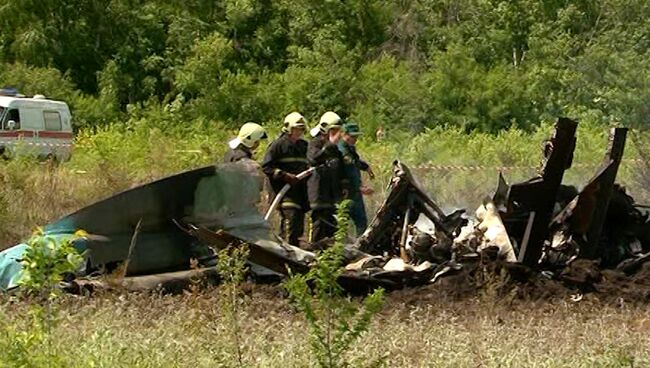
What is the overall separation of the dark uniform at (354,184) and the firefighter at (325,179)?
0.16 m

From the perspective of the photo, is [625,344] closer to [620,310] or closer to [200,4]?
[620,310]

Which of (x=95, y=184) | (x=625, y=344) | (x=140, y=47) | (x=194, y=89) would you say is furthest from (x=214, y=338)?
(x=140, y=47)

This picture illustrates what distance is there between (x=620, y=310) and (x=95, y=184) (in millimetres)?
9519

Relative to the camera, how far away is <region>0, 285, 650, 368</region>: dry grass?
22.6 feet

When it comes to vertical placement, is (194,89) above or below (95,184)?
below

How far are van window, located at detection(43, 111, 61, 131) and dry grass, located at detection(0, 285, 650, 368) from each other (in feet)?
80.7

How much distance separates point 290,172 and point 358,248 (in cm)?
164

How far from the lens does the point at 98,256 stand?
1098cm

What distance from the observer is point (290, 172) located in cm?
1338

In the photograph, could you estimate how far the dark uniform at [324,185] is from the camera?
13.2 metres

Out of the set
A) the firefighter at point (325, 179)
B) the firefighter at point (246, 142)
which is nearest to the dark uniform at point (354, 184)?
the firefighter at point (325, 179)

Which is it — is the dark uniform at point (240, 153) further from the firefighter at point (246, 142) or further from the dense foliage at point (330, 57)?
the dense foliage at point (330, 57)

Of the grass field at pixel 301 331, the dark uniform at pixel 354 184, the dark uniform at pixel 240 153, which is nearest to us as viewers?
the grass field at pixel 301 331

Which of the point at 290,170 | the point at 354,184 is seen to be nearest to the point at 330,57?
the point at 354,184
